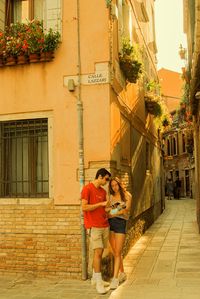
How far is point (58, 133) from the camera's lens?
8141mm

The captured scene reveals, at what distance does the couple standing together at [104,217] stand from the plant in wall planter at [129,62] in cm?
297

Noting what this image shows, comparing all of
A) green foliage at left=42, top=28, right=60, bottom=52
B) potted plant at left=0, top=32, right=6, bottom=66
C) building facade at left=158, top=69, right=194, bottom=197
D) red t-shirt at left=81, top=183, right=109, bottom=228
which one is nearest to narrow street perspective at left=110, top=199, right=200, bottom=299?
red t-shirt at left=81, top=183, right=109, bottom=228

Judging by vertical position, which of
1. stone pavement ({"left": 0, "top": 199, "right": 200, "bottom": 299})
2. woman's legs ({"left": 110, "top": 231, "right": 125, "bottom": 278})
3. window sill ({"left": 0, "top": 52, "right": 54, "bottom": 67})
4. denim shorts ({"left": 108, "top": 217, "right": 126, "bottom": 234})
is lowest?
stone pavement ({"left": 0, "top": 199, "right": 200, "bottom": 299})

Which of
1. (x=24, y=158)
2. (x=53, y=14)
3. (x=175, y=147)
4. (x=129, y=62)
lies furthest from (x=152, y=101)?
(x=175, y=147)

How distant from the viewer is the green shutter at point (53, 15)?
8.28 meters

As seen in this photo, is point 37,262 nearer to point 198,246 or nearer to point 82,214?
point 82,214

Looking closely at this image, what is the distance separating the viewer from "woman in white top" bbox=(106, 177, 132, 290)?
7109 mm

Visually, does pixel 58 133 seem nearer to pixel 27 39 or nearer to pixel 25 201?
pixel 25 201

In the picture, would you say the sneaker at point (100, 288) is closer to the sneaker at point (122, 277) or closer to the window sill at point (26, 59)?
the sneaker at point (122, 277)

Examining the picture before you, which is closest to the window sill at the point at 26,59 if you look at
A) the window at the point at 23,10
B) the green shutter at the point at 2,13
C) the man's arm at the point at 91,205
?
the green shutter at the point at 2,13

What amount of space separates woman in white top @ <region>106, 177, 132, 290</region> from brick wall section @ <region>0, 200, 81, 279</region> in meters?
0.88

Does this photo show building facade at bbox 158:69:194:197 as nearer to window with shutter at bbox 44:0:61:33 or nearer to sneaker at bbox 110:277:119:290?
window with shutter at bbox 44:0:61:33

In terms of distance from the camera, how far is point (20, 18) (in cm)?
895

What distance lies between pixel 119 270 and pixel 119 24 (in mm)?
5273
